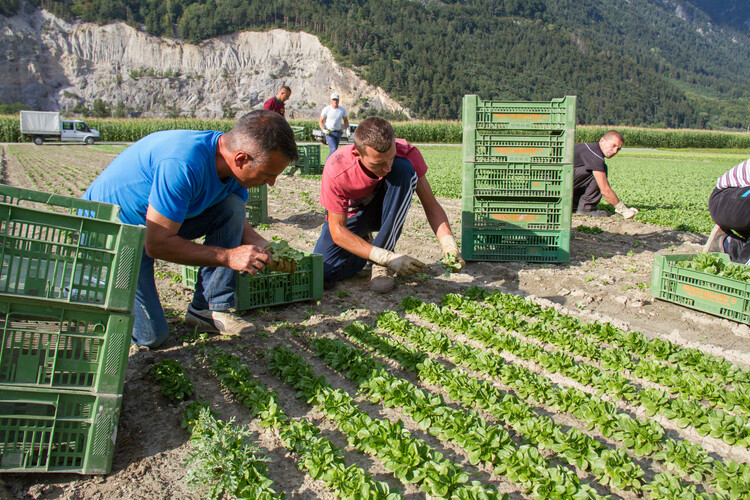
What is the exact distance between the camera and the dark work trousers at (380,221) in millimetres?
5457

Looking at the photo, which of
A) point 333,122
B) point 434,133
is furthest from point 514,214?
point 434,133

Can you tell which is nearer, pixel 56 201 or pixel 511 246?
pixel 56 201

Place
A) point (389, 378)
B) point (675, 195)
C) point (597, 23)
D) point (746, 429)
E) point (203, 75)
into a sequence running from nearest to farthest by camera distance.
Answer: point (746, 429) < point (389, 378) < point (675, 195) < point (203, 75) < point (597, 23)

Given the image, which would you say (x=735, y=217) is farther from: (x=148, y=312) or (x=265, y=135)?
(x=148, y=312)

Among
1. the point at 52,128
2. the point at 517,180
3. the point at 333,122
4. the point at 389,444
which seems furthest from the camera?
the point at 52,128

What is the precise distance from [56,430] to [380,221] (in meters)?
3.92

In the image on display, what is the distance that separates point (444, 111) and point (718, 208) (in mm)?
82637

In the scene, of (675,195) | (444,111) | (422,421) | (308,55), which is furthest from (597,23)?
(422,421)

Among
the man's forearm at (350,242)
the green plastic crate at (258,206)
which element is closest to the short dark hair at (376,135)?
the man's forearm at (350,242)

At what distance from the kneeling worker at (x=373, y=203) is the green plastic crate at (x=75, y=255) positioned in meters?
2.64

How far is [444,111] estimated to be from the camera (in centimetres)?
8525

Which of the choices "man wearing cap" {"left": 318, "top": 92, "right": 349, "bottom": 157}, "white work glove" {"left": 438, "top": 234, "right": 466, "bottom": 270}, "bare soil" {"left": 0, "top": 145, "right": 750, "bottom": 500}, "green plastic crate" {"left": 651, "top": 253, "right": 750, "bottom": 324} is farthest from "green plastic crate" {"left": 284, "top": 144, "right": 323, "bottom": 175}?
"green plastic crate" {"left": 651, "top": 253, "right": 750, "bottom": 324}

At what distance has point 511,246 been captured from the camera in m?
6.77

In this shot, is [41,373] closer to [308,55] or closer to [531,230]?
[531,230]
